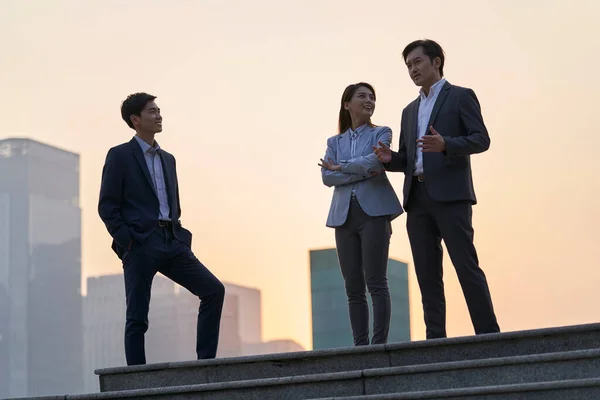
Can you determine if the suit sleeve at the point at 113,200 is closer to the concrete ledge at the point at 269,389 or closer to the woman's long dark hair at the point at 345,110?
the concrete ledge at the point at 269,389

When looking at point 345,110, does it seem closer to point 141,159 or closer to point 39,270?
point 141,159

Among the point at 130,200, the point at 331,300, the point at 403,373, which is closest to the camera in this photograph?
the point at 403,373

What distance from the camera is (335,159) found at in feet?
29.2

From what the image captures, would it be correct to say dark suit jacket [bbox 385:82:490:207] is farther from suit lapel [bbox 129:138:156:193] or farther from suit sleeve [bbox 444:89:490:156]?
suit lapel [bbox 129:138:156:193]

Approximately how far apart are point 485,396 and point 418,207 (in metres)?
1.96

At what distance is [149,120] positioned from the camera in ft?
28.7

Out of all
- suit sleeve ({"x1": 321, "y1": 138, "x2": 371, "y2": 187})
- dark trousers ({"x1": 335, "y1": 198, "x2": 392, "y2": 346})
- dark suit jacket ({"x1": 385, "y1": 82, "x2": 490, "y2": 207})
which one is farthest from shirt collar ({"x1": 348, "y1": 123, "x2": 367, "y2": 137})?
dark suit jacket ({"x1": 385, "y1": 82, "x2": 490, "y2": 207})

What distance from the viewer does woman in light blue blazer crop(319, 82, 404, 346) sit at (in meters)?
8.38

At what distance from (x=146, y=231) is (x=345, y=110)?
1842 millimetres

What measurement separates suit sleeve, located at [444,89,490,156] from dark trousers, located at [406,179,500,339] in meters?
0.40

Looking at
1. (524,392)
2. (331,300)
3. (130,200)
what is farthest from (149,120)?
(331,300)

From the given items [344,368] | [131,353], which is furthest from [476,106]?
[131,353]

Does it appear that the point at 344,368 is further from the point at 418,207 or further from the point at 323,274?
the point at 323,274

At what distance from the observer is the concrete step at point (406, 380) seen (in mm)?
6359
